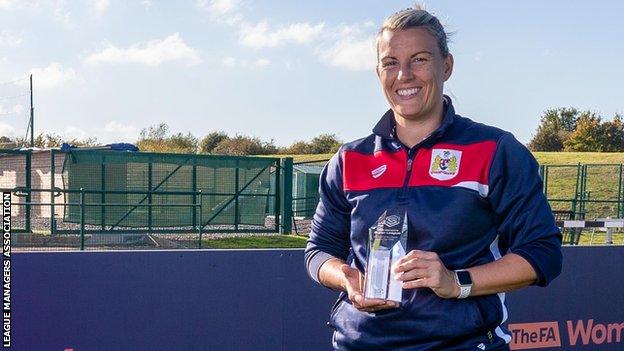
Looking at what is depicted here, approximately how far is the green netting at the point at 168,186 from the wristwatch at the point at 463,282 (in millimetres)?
16227

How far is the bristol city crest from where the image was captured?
1989 mm

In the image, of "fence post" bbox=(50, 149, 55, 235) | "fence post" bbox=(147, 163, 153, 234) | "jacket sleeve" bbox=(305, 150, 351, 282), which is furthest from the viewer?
"fence post" bbox=(147, 163, 153, 234)

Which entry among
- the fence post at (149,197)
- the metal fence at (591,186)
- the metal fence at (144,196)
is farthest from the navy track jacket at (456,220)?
the metal fence at (591,186)

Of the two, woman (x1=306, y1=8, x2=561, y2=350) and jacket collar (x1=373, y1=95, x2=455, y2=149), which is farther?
jacket collar (x1=373, y1=95, x2=455, y2=149)

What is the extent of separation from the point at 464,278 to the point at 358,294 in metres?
0.26

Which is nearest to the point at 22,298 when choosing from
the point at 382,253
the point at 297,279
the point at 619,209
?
the point at 297,279

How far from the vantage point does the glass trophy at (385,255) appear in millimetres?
1863

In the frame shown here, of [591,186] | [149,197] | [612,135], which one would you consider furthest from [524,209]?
[612,135]

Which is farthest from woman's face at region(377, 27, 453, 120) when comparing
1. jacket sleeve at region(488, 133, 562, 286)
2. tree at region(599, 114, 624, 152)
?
tree at region(599, 114, 624, 152)

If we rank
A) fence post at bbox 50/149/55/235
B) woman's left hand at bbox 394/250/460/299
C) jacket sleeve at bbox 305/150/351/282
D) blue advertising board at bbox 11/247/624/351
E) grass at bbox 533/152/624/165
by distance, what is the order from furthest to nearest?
1. grass at bbox 533/152/624/165
2. fence post at bbox 50/149/55/235
3. blue advertising board at bbox 11/247/624/351
4. jacket sleeve at bbox 305/150/351/282
5. woman's left hand at bbox 394/250/460/299

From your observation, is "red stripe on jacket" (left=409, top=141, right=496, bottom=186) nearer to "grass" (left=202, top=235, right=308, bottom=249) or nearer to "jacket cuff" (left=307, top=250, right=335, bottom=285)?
"jacket cuff" (left=307, top=250, right=335, bottom=285)

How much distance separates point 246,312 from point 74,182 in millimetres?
14638

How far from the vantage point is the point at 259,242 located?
19906 millimetres

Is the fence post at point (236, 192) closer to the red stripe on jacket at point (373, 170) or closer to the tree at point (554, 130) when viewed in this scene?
the red stripe on jacket at point (373, 170)
